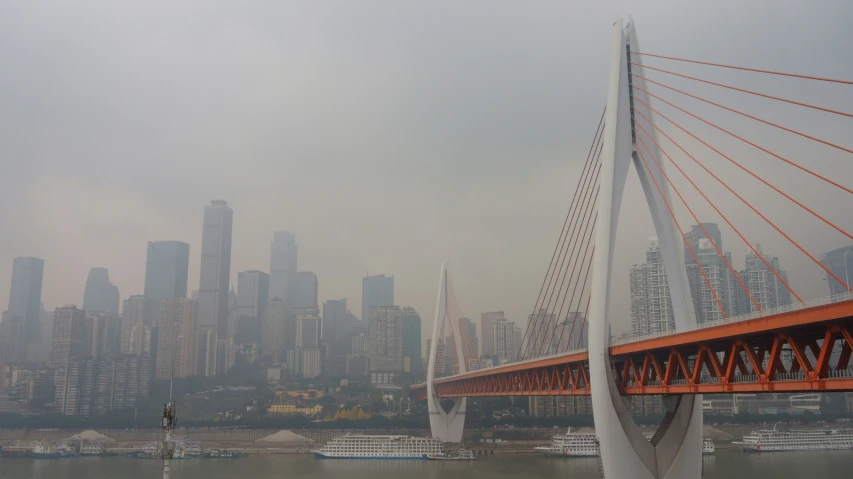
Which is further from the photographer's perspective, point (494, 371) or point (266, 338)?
point (266, 338)

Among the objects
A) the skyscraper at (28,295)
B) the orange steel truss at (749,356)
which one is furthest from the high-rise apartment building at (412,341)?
the orange steel truss at (749,356)

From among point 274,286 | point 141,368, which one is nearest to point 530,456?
point 141,368

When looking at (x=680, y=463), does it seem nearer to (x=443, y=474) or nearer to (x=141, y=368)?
(x=443, y=474)

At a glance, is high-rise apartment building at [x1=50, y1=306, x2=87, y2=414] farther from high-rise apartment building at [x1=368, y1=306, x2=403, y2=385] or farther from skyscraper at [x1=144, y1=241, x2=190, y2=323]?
high-rise apartment building at [x1=368, y1=306, x2=403, y2=385]

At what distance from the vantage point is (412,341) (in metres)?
83.9

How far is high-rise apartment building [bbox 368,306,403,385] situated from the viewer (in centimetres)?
7675

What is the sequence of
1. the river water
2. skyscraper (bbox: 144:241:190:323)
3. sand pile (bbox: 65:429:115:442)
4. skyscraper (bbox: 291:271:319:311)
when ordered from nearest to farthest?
the river water < sand pile (bbox: 65:429:115:442) < skyscraper (bbox: 144:241:190:323) < skyscraper (bbox: 291:271:319:311)

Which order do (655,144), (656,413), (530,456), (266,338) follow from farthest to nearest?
1. (266,338)
2. (656,413)
3. (530,456)
4. (655,144)

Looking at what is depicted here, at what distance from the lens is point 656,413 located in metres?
48.1

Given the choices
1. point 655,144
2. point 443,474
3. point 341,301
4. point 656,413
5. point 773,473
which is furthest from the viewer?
point 341,301

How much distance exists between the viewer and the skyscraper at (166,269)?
297ft

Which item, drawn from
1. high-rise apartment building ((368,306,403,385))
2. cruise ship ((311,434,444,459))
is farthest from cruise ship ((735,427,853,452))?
high-rise apartment building ((368,306,403,385))

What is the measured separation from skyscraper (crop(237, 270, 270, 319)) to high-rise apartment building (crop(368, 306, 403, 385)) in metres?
21.7

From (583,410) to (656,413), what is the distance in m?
5.01
